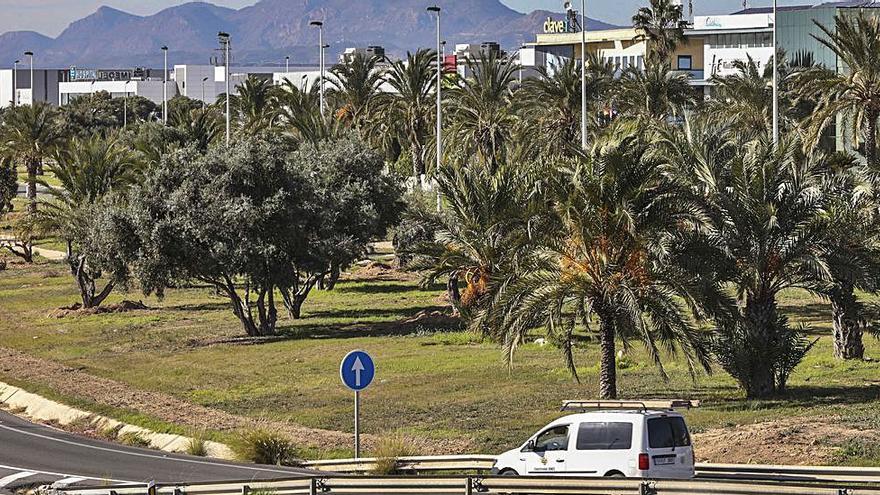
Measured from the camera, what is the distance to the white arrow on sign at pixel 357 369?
24.0 meters

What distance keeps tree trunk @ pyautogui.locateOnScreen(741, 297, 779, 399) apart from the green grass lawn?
2.12 ft

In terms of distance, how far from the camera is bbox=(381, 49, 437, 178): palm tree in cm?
7975

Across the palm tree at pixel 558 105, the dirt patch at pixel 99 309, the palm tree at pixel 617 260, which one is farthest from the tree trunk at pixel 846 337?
the dirt patch at pixel 99 309

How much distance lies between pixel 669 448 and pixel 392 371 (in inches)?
790

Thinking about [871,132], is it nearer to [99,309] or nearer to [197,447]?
[197,447]

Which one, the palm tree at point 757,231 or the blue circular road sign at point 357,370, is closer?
the blue circular road sign at point 357,370

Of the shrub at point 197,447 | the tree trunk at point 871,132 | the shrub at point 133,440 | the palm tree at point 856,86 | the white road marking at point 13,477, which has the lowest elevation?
the shrub at point 133,440

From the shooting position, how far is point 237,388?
38812 millimetres

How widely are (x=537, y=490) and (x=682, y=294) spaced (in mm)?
11353

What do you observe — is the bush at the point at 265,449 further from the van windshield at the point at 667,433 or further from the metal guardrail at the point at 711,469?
the van windshield at the point at 667,433

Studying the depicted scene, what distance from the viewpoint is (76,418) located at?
36.3m

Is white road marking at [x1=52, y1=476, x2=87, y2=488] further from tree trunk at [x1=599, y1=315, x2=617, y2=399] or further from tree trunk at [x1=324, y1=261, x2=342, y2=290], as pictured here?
tree trunk at [x1=324, y1=261, x2=342, y2=290]

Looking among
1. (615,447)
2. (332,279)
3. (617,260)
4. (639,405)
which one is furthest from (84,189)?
(615,447)

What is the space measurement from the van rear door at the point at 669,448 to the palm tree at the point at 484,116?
4999 cm
